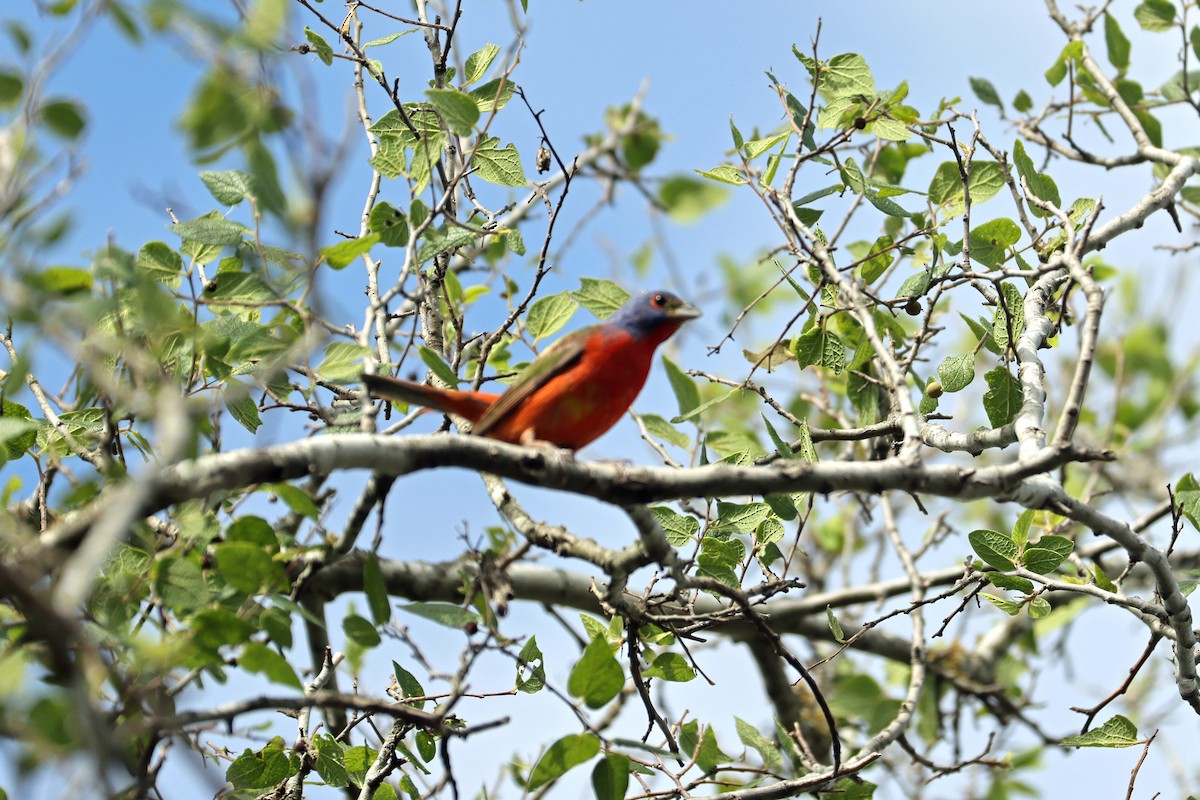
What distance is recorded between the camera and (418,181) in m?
4.14

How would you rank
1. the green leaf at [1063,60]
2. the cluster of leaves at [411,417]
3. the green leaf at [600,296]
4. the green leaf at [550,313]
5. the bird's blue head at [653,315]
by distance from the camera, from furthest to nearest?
the green leaf at [1063,60] → the bird's blue head at [653,315] → the green leaf at [550,313] → the green leaf at [600,296] → the cluster of leaves at [411,417]

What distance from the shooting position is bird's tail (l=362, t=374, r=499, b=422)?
162 inches

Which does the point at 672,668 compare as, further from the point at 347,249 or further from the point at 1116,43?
the point at 1116,43

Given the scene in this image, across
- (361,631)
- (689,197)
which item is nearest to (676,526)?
(361,631)

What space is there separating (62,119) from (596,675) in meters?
2.10

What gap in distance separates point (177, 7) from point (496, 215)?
2836mm

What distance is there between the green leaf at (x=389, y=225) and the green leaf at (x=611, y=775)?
6.41 ft

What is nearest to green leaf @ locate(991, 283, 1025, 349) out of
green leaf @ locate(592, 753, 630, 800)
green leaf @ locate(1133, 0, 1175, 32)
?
green leaf @ locate(592, 753, 630, 800)

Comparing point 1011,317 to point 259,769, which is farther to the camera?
point 1011,317

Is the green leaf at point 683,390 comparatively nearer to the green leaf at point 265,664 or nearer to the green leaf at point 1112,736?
the green leaf at point 1112,736

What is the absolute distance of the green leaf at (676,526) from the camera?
4309 mm

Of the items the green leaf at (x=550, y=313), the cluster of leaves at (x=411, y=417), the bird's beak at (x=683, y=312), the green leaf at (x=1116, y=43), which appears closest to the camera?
the cluster of leaves at (x=411, y=417)

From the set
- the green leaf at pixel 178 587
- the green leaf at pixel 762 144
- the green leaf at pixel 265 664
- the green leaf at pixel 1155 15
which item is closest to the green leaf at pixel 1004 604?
the green leaf at pixel 762 144

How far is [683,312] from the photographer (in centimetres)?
535
